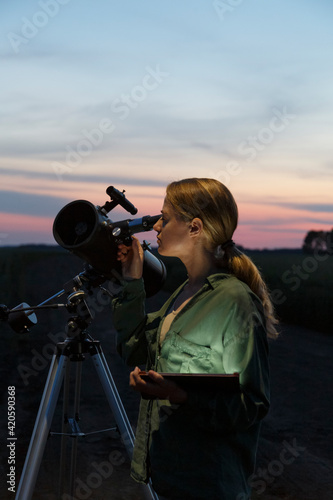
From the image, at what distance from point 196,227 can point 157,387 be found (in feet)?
2.58

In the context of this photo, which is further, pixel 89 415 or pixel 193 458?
pixel 89 415

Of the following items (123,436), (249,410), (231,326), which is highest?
(231,326)

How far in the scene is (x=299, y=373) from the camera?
10.2m

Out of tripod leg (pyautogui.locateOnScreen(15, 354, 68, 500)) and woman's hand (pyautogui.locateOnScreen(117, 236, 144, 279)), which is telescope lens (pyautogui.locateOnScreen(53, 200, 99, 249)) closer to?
woman's hand (pyautogui.locateOnScreen(117, 236, 144, 279))

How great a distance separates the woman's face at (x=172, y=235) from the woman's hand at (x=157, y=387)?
69 cm

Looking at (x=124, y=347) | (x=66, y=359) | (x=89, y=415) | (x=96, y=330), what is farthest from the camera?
(x=96, y=330)

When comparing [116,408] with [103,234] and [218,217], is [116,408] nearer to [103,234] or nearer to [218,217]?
[103,234]

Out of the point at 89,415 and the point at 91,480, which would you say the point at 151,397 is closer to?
the point at 91,480

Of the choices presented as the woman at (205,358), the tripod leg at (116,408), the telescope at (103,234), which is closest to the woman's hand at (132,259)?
the telescope at (103,234)

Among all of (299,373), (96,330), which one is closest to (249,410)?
(299,373)

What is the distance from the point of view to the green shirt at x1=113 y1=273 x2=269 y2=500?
2.35 m

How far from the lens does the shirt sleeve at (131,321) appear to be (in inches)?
119

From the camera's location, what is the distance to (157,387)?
2248mm

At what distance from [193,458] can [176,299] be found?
772mm
